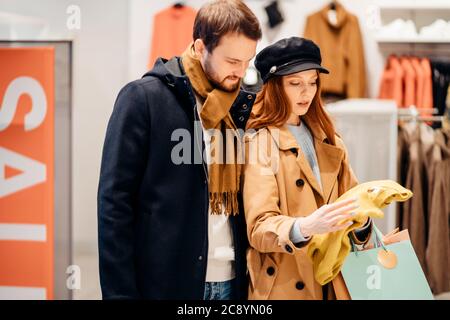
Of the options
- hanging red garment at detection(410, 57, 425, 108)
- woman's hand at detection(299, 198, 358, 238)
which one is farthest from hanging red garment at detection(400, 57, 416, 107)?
woman's hand at detection(299, 198, 358, 238)

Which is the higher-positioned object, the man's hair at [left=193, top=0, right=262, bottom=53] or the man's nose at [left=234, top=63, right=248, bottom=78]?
the man's hair at [left=193, top=0, right=262, bottom=53]

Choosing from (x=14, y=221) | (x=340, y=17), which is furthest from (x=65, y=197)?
(x=340, y=17)

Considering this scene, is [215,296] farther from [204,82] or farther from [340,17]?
[340,17]

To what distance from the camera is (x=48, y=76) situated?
1847 mm

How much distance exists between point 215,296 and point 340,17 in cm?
190

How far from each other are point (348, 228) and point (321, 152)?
0.22 meters

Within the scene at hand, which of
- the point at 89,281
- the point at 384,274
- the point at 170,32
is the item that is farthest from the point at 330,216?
the point at 170,32

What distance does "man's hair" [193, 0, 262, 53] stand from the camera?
1321 mm

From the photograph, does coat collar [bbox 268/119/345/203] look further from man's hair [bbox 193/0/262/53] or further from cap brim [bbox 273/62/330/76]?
man's hair [bbox 193/0/262/53]

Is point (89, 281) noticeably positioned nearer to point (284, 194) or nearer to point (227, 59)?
point (284, 194)

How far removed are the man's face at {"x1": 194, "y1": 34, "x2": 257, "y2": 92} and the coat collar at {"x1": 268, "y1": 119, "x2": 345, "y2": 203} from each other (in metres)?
0.16

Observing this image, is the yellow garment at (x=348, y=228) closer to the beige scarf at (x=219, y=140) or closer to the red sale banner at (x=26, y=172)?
the beige scarf at (x=219, y=140)

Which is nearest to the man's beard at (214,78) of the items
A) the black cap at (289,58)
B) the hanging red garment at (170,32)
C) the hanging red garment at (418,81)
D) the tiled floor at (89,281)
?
the black cap at (289,58)

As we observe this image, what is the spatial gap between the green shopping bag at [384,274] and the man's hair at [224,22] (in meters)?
0.59
